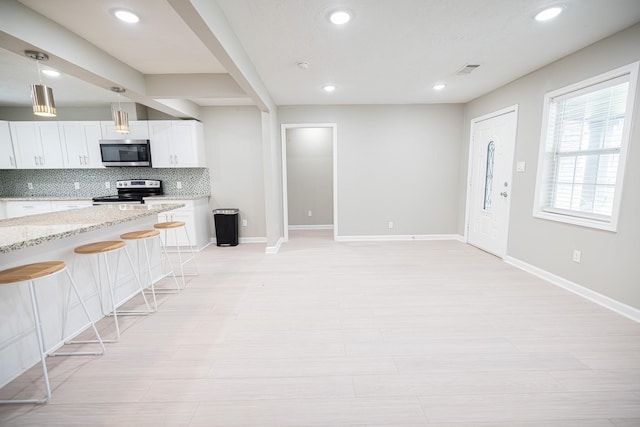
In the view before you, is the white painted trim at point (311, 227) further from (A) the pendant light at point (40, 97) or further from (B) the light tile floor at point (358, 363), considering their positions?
(A) the pendant light at point (40, 97)

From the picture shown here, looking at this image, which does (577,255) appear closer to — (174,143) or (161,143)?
(174,143)

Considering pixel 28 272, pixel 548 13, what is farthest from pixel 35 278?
pixel 548 13

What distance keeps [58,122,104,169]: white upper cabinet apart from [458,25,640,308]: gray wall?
21.3ft

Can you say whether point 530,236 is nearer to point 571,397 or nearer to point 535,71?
point 535,71

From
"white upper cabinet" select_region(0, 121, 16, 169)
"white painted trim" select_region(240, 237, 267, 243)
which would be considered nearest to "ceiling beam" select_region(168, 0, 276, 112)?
"white painted trim" select_region(240, 237, 267, 243)

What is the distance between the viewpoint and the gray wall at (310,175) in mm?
6121

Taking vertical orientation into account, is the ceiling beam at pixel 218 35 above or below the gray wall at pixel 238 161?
above

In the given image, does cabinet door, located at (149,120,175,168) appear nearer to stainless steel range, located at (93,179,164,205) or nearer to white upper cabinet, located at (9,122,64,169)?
stainless steel range, located at (93,179,164,205)

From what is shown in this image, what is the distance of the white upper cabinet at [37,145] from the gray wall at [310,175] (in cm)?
412

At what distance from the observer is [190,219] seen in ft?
14.6

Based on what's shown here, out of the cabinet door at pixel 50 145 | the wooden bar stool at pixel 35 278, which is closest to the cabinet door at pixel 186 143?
the cabinet door at pixel 50 145

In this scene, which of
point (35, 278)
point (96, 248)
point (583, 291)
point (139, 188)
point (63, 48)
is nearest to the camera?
point (35, 278)

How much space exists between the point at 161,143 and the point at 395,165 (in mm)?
4170

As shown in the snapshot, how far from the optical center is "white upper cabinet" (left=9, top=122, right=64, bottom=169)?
4.44 meters
